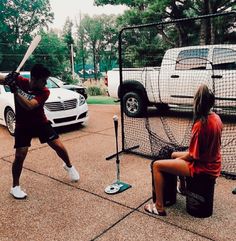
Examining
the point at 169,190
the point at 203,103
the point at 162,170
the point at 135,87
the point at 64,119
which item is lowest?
the point at 169,190

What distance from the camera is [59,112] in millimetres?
7301

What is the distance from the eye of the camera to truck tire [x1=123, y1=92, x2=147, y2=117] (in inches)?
362

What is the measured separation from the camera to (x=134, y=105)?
30.9 ft

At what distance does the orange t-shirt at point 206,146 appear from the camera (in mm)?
2896

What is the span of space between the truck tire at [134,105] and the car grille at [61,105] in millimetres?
2296

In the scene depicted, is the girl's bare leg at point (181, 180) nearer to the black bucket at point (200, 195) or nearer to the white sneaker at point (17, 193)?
the black bucket at point (200, 195)

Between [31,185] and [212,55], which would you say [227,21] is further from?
[31,185]

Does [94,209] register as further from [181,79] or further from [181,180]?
[181,79]

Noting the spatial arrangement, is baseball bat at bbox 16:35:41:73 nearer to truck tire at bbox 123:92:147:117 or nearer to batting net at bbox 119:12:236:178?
batting net at bbox 119:12:236:178

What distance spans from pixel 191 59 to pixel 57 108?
155 inches

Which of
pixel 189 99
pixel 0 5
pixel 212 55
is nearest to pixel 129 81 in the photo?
pixel 189 99

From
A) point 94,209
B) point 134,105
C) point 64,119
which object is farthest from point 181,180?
point 134,105

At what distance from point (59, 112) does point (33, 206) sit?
152 inches

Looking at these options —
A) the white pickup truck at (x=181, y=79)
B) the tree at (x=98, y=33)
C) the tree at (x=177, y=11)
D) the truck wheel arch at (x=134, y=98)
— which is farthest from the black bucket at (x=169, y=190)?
the tree at (x=98, y=33)
